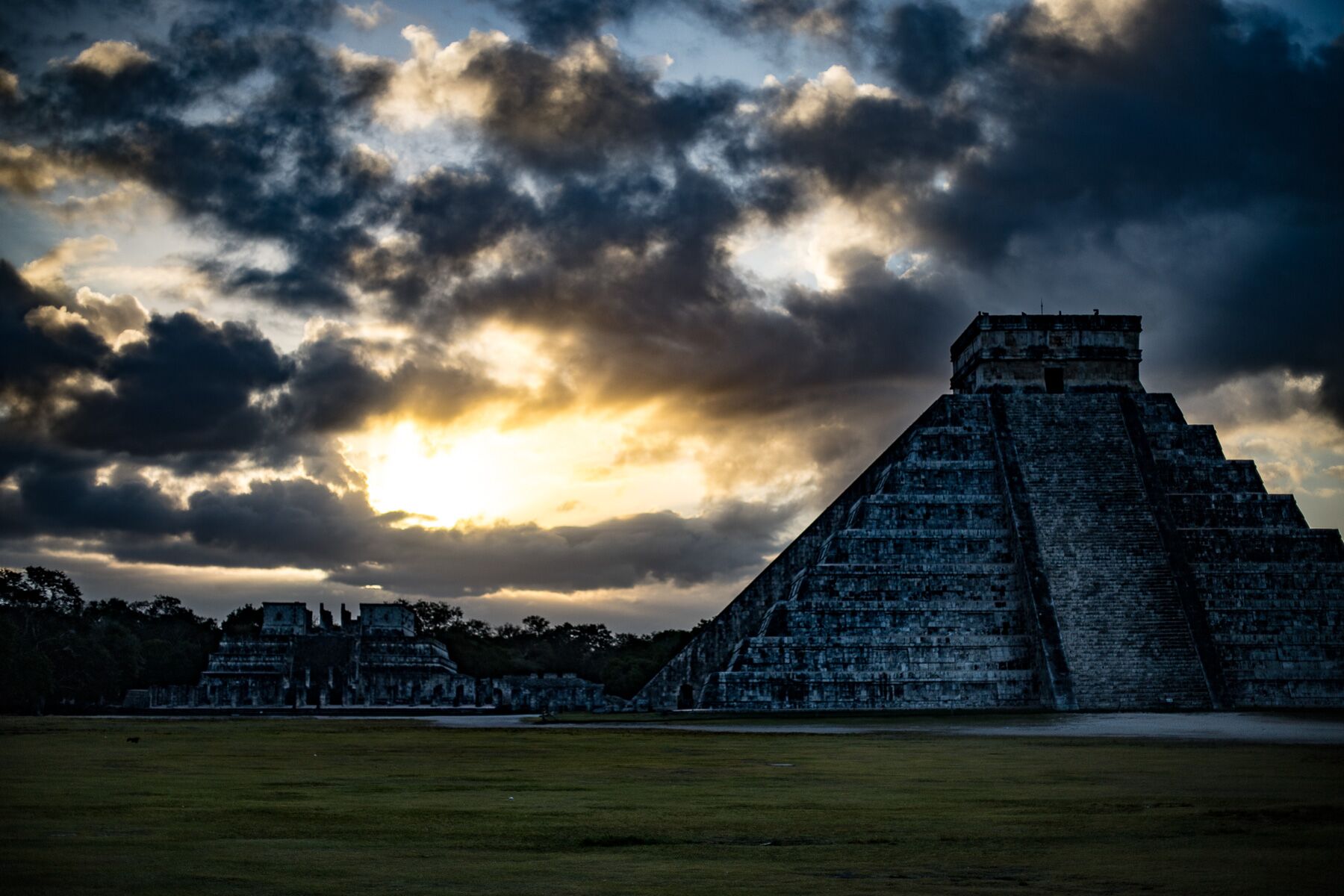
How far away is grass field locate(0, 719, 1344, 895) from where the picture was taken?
22.2 ft

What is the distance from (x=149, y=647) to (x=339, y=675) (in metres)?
16.5

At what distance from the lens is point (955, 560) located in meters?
36.9

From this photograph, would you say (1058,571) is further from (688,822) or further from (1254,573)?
(688,822)

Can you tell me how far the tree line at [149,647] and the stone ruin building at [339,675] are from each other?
6.68ft

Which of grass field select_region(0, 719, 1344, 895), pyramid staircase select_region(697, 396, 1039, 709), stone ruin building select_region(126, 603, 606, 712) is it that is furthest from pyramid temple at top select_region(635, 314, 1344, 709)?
stone ruin building select_region(126, 603, 606, 712)

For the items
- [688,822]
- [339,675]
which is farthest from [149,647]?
[688,822]

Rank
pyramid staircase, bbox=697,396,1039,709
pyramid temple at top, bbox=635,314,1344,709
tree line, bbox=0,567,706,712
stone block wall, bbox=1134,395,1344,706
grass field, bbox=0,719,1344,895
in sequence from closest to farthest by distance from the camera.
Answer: grass field, bbox=0,719,1344,895 < pyramid temple at top, bbox=635,314,1344,709 < stone block wall, bbox=1134,395,1344,706 < pyramid staircase, bbox=697,396,1039,709 < tree line, bbox=0,567,706,712

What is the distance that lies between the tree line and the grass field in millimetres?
38396

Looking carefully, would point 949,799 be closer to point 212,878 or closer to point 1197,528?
point 212,878

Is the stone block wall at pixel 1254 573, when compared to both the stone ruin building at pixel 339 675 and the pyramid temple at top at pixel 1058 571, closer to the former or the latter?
the pyramid temple at top at pixel 1058 571

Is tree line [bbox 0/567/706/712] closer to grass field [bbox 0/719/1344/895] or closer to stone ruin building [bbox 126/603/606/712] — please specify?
stone ruin building [bbox 126/603/606/712]

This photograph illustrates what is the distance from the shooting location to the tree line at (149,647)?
2083 inches

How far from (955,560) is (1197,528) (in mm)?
6601

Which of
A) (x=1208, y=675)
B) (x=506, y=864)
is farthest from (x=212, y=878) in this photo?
(x=1208, y=675)
